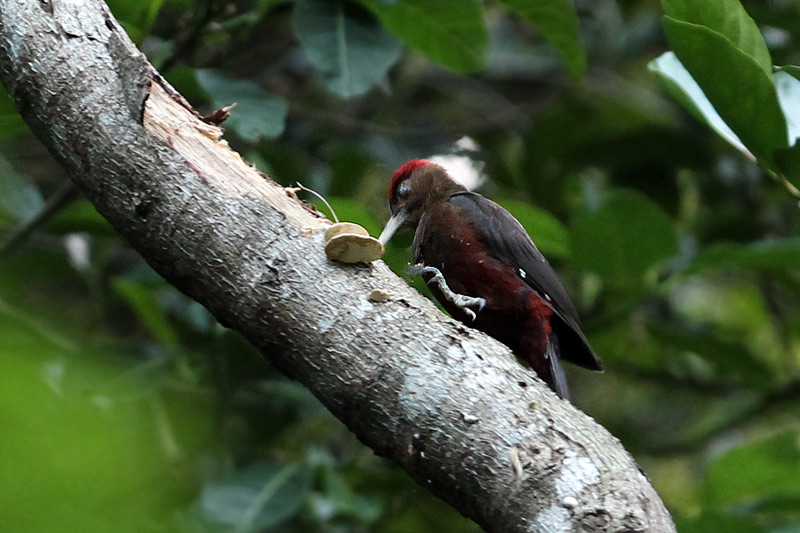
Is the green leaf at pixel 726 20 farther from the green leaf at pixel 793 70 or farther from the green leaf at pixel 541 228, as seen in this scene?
the green leaf at pixel 541 228

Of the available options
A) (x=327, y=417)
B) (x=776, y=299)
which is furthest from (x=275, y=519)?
(x=776, y=299)

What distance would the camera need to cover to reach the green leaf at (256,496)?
9.48 feet

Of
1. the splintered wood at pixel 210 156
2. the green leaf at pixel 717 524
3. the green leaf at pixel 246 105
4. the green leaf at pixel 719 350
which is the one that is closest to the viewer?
the splintered wood at pixel 210 156

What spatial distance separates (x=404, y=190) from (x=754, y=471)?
1.82 metres

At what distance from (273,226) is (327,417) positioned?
2.22m

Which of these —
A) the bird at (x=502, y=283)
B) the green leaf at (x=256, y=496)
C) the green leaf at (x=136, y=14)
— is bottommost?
the green leaf at (x=256, y=496)

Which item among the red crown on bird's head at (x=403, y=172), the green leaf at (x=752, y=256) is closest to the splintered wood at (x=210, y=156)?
the red crown on bird's head at (x=403, y=172)

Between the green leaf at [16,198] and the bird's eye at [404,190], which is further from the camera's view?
the bird's eye at [404,190]

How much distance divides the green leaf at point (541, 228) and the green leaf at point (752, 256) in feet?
1.63

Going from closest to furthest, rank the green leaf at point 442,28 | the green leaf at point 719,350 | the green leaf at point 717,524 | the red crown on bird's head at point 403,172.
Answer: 1. the green leaf at point 717,524
2. the green leaf at point 442,28
3. the red crown on bird's head at point 403,172
4. the green leaf at point 719,350

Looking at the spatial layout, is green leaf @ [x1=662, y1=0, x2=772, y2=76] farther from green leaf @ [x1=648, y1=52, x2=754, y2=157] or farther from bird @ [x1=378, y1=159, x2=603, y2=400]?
bird @ [x1=378, y1=159, x2=603, y2=400]

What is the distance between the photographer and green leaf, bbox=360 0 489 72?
122 inches

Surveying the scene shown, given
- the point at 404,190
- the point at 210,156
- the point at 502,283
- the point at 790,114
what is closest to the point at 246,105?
the point at 404,190

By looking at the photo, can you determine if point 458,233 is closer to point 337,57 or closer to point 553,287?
point 553,287
